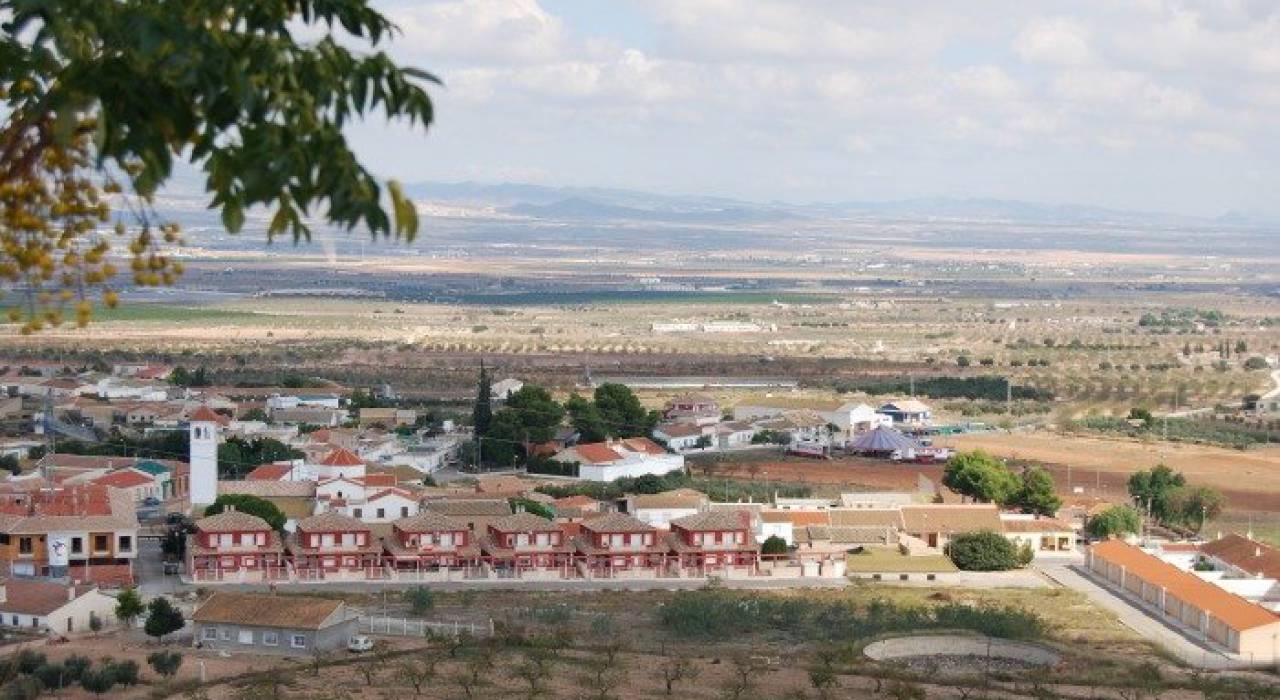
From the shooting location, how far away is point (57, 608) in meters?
25.0

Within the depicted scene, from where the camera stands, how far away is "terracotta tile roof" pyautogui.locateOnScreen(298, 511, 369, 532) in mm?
30016

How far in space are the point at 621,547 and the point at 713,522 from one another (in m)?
1.54

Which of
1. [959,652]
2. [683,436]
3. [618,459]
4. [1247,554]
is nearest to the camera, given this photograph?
[959,652]

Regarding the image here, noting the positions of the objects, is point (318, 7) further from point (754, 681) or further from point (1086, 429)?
point (1086, 429)

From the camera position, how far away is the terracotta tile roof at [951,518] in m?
33.3

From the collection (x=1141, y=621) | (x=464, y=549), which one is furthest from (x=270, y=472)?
(x=1141, y=621)

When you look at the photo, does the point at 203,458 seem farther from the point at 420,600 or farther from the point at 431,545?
the point at 420,600

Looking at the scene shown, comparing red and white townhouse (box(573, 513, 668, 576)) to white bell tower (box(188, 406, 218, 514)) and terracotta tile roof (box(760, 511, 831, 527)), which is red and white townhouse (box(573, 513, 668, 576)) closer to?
terracotta tile roof (box(760, 511, 831, 527))

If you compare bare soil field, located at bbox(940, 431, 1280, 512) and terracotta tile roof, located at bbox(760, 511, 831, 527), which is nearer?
terracotta tile roof, located at bbox(760, 511, 831, 527)

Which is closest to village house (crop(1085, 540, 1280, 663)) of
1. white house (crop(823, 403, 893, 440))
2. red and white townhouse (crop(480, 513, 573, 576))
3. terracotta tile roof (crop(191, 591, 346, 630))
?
red and white townhouse (crop(480, 513, 573, 576))

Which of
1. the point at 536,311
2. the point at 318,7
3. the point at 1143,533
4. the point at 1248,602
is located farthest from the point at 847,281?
the point at 318,7

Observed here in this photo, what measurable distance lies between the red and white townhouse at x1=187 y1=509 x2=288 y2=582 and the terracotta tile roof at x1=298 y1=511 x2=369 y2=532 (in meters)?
0.54

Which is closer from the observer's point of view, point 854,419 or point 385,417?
point 385,417

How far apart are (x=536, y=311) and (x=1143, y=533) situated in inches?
3114
